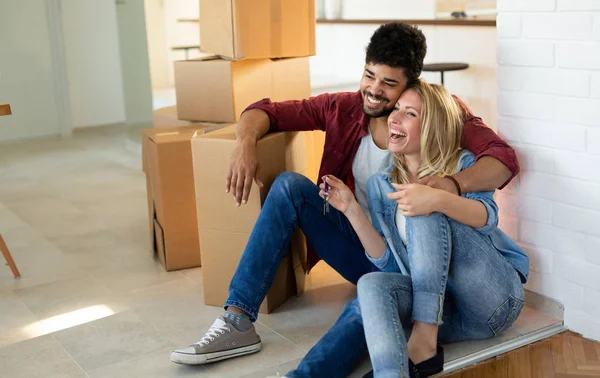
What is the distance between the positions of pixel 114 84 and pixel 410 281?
455cm

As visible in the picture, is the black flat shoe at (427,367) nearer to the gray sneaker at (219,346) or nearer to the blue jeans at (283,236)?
the blue jeans at (283,236)

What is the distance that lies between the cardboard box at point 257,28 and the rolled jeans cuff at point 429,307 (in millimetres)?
1287

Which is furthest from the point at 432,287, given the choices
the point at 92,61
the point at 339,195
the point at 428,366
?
the point at 92,61

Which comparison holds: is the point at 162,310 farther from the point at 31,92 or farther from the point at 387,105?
the point at 31,92

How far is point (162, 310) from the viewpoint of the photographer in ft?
8.45

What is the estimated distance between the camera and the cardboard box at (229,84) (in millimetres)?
2932

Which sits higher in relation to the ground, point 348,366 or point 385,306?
point 385,306

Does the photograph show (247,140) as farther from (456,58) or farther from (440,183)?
(456,58)

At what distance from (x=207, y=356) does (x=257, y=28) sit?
1.27m

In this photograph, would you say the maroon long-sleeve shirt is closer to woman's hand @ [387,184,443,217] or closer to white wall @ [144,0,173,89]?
woman's hand @ [387,184,443,217]

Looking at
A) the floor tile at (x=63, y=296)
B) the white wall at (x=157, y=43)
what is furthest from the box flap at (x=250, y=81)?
the white wall at (x=157, y=43)

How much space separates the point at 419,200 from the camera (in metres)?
1.94

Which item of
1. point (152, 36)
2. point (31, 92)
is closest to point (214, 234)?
point (152, 36)

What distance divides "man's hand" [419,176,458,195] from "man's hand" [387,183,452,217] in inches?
2.2
